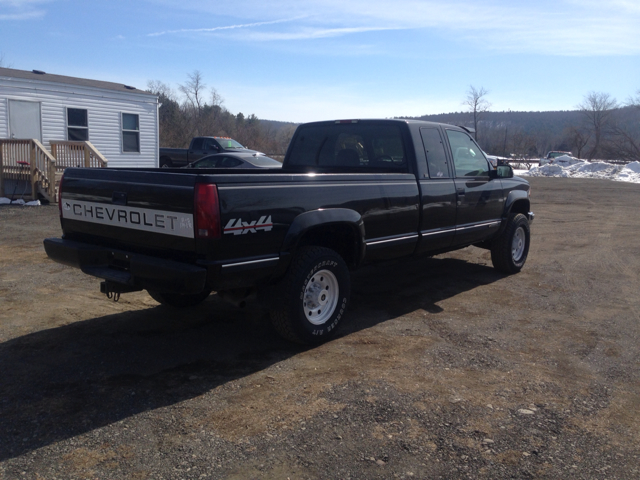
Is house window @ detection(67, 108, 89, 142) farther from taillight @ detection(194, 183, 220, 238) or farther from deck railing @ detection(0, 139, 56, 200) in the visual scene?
taillight @ detection(194, 183, 220, 238)

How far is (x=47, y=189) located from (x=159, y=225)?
38.8 feet

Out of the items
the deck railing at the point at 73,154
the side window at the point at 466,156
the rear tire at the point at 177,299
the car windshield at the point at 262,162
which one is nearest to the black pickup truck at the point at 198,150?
the car windshield at the point at 262,162

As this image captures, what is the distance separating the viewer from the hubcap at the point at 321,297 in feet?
15.8

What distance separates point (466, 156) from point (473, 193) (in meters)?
0.48

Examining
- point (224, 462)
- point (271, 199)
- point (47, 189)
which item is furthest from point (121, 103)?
point (224, 462)

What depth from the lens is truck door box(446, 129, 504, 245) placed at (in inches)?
255

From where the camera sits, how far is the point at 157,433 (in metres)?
3.30

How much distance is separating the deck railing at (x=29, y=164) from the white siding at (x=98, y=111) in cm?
110

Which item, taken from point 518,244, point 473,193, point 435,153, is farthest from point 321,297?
point 518,244

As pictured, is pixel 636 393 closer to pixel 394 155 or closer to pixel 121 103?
pixel 394 155

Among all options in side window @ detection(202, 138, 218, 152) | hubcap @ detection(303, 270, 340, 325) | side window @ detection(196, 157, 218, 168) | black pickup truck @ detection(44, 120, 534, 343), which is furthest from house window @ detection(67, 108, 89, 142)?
hubcap @ detection(303, 270, 340, 325)

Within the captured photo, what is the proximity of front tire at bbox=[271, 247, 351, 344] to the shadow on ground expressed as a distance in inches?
8.5

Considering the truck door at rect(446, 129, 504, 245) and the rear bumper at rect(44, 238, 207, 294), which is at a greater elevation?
the truck door at rect(446, 129, 504, 245)

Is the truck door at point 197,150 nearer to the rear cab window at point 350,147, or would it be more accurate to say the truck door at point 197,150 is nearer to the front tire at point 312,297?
the rear cab window at point 350,147
